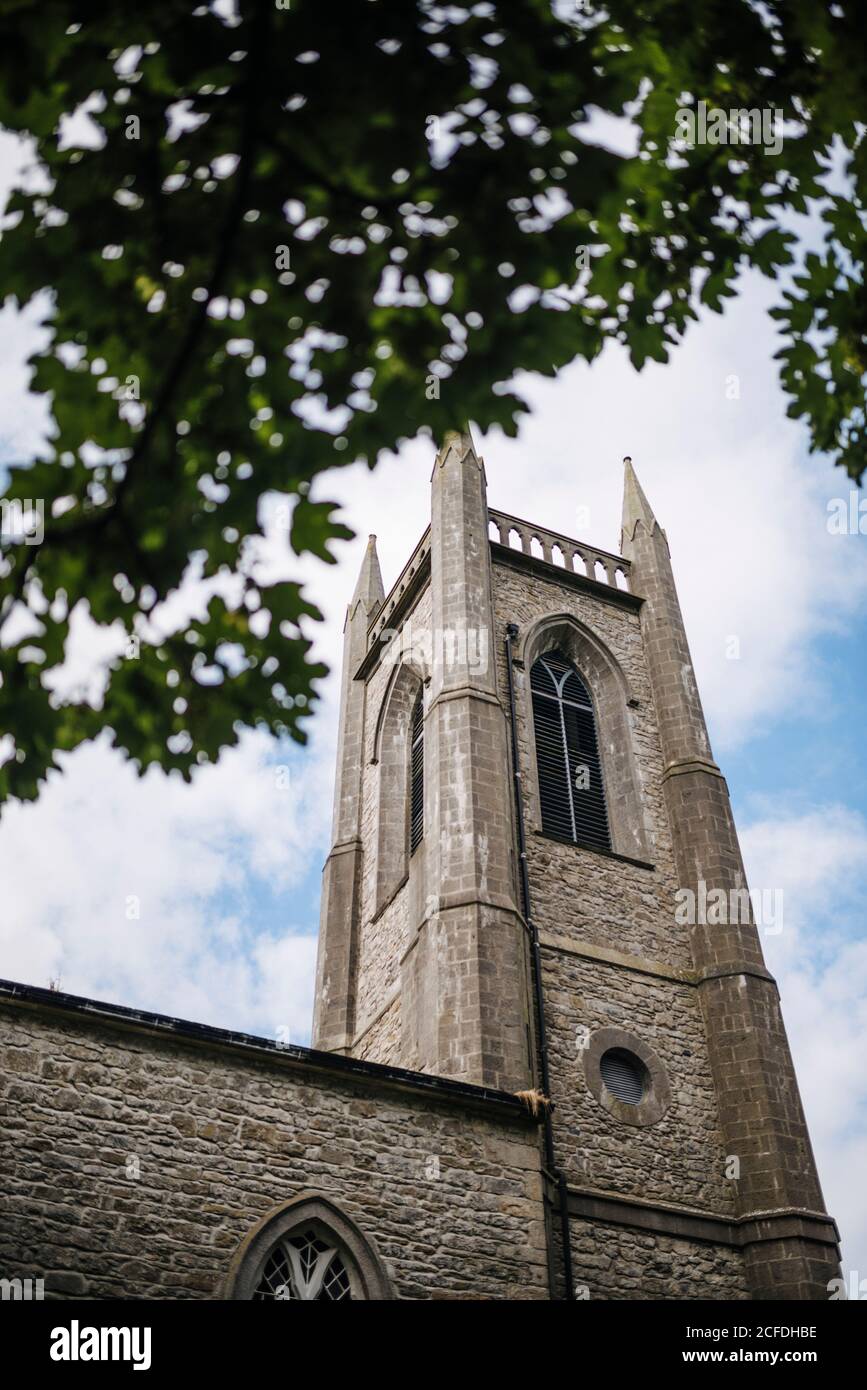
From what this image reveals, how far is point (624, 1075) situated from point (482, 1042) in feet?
9.29

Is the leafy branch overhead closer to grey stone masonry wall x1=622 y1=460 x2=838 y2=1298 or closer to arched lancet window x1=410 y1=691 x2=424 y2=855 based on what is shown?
grey stone masonry wall x1=622 y1=460 x2=838 y2=1298

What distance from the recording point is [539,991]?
15.1 meters

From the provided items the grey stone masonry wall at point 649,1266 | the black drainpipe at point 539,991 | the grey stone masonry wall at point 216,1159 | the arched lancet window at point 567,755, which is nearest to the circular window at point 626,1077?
the black drainpipe at point 539,991

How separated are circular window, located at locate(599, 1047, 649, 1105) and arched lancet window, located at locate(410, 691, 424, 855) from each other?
4.62 meters

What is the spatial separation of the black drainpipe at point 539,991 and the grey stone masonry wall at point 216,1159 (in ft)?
3.96

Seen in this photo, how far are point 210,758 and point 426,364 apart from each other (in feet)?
4.62

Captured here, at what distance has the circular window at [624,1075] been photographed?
1509 cm

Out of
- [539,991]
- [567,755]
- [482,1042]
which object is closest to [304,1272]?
[482,1042]

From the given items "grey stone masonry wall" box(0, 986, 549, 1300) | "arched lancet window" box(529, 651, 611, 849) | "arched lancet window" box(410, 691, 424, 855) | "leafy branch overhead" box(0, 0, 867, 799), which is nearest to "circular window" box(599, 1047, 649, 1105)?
"arched lancet window" box(529, 651, 611, 849)

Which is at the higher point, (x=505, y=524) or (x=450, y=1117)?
(x=505, y=524)
